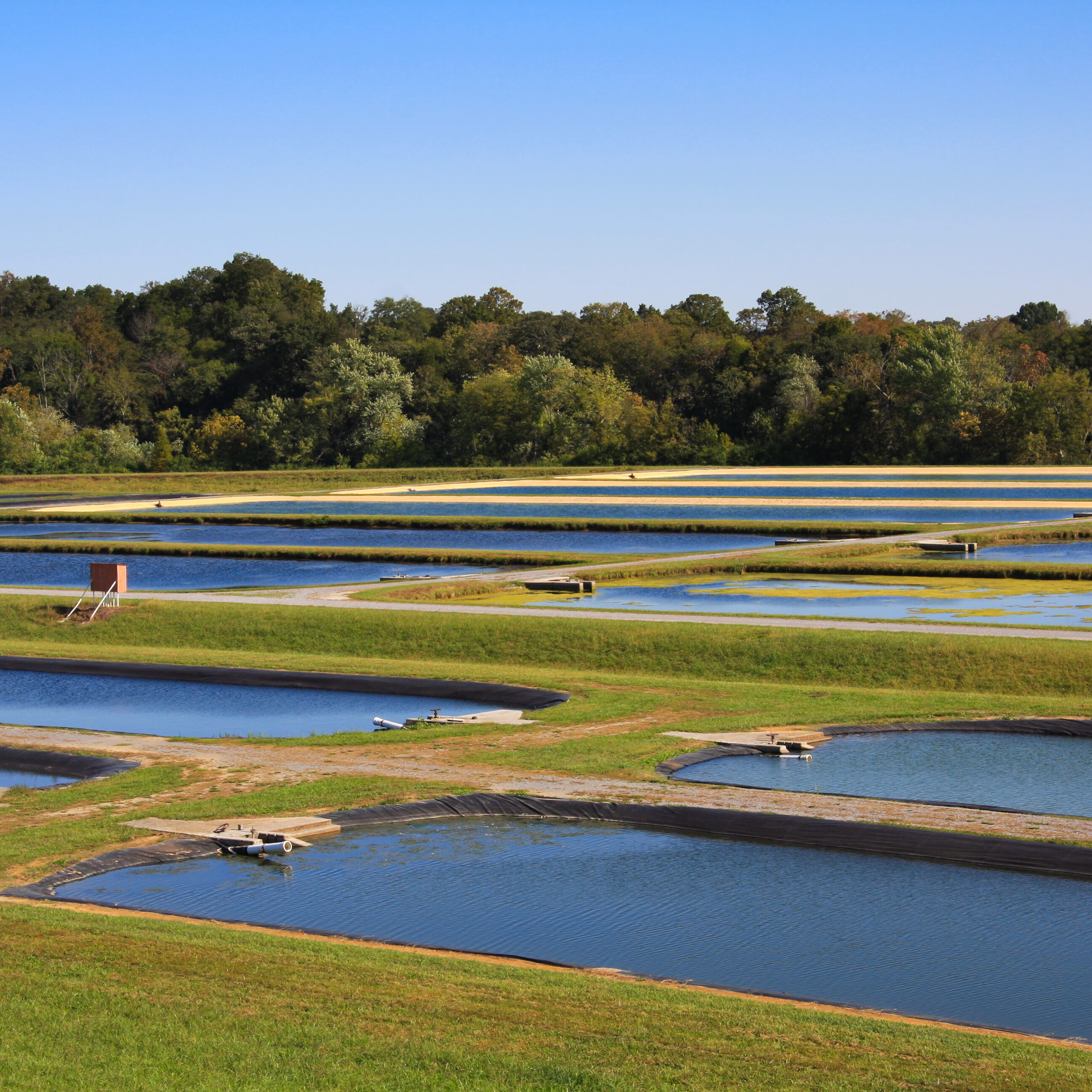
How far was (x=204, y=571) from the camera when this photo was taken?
123 ft

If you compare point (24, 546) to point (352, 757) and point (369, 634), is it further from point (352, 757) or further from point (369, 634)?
point (352, 757)

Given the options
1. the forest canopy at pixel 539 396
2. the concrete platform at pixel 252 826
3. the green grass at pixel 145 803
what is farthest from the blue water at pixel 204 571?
the forest canopy at pixel 539 396

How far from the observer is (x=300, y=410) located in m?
93.8

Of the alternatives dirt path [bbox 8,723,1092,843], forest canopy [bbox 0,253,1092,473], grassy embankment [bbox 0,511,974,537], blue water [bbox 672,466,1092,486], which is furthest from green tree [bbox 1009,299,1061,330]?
dirt path [bbox 8,723,1092,843]

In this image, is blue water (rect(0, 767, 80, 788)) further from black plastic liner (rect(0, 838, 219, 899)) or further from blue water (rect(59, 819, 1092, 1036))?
blue water (rect(59, 819, 1092, 1036))

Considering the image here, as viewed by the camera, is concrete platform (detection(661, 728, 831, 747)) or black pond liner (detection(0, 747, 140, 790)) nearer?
black pond liner (detection(0, 747, 140, 790))

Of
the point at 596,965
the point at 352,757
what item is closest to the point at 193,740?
the point at 352,757

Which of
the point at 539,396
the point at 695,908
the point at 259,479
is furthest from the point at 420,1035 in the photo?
the point at 539,396

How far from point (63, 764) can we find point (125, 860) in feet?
14.0

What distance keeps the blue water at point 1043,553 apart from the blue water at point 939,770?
64.7 ft

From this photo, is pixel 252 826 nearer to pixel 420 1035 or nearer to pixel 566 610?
pixel 420 1035

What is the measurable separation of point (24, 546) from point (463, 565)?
53.3ft

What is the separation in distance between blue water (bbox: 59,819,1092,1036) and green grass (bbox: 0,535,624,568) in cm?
2370

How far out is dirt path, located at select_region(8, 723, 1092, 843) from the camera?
12031mm
